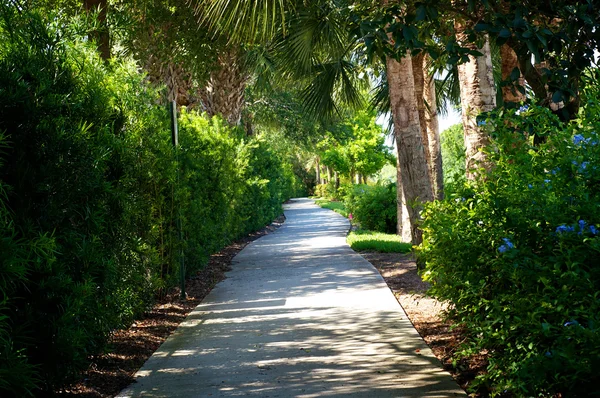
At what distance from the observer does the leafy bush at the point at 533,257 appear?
3.17 m

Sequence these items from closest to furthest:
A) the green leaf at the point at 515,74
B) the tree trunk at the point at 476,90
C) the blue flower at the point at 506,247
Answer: the blue flower at the point at 506,247 → the green leaf at the point at 515,74 → the tree trunk at the point at 476,90

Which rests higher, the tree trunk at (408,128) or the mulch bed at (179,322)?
the tree trunk at (408,128)

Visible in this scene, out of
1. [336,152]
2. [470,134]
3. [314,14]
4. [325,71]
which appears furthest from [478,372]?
[336,152]

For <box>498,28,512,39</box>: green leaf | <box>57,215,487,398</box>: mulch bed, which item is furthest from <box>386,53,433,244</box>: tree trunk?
<box>498,28,512,39</box>: green leaf

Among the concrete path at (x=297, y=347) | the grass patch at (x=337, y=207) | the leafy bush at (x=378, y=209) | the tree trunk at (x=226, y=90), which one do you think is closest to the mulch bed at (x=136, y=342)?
the concrete path at (x=297, y=347)

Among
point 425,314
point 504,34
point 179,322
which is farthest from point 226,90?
point 504,34

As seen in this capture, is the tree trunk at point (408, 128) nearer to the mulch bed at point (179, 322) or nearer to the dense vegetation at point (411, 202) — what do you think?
the mulch bed at point (179, 322)

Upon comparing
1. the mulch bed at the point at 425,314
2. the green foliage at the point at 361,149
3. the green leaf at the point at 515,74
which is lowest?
the mulch bed at the point at 425,314

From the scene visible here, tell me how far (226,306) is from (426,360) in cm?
372

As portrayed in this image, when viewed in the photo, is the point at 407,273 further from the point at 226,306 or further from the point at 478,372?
the point at 478,372

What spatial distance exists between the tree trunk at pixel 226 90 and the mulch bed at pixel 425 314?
7126 mm

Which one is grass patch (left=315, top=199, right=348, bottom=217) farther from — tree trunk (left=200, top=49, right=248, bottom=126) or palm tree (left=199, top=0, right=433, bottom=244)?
palm tree (left=199, top=0, right=433, bottom=244)

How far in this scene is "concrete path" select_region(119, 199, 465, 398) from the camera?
526 cm

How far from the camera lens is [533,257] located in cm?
369
